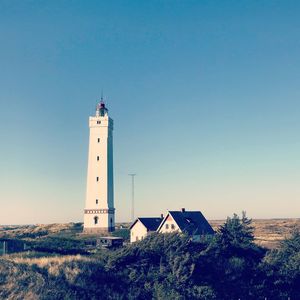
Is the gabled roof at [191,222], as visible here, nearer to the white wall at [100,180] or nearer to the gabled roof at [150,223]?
the gabled roof at [150,223]

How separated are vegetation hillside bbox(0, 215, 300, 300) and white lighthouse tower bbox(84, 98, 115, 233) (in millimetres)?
26177

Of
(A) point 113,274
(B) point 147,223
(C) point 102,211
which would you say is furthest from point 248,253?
(C) point 102,211

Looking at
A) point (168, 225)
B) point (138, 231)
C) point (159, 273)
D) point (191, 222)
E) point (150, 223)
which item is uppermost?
point (191, 222)

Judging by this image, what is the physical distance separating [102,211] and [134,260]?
3116 centimetres

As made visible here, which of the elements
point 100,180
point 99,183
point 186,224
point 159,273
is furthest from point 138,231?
point 159,273

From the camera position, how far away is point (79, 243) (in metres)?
57.5

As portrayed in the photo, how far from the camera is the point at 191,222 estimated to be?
6144 cm

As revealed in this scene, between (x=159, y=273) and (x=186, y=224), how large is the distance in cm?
2287

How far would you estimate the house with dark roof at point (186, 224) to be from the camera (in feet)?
190

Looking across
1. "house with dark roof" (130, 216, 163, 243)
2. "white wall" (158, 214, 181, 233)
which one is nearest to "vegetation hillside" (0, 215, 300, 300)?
"white wall" (158, 214, 181, 233)

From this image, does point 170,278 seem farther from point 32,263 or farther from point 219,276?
point 32,263

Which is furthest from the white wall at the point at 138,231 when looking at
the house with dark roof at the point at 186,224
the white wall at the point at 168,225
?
the white wall at the point at 168,225

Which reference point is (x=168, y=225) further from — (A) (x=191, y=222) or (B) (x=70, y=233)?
(B) (x=70, y=233)

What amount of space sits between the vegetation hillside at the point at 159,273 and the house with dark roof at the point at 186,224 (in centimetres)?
1374
